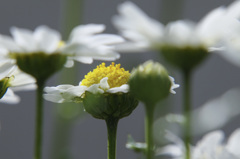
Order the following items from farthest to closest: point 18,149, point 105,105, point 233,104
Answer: point 18,149, point 105,105, point 233,104

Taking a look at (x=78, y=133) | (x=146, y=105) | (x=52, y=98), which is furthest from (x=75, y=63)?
(x=78, y=133)

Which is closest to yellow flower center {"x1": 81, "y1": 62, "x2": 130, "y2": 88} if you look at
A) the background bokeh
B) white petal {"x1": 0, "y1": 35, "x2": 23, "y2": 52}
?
white petal {"x1": 0, "y1": 35, "x2": 23, "y2": 52}

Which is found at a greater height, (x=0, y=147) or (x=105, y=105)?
(x=0, y=147)

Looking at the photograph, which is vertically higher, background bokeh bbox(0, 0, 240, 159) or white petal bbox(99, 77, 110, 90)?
background bokeh bbox(0, 0, 240, 159)

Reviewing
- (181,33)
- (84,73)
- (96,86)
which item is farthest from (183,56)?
(84,73)

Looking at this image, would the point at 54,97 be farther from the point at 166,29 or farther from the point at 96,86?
the point at 166,29

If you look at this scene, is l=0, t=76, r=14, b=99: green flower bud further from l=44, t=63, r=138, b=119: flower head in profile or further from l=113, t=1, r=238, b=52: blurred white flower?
l=113, t=1, r=238, b=52: blurred white flower

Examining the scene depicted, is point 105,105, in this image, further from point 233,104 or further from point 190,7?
point 190,7
